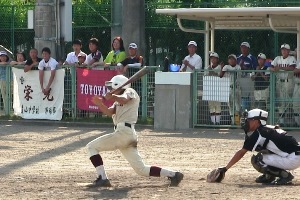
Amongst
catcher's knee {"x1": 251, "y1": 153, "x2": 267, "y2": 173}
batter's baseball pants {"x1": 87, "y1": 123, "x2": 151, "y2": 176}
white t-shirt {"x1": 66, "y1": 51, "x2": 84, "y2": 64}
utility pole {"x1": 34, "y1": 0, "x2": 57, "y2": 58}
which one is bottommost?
catcher's knee {"x1": 251, "y1": 153, "x2": 267, "y2": 173}

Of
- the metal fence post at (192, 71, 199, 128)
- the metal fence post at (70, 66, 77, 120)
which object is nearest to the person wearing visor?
the metal fence post at (192, 71, 199, 128)

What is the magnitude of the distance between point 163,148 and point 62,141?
2300mm

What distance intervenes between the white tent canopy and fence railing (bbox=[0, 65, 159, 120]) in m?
1.85

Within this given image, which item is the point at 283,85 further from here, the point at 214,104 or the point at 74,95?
the point at 74,95

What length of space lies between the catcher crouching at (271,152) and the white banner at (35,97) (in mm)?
9681

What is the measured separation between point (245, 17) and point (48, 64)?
4.74 metres

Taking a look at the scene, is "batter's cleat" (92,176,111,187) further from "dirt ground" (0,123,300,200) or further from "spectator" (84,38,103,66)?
"spectator" (84,38,103,66)

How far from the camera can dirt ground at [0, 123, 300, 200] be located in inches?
450

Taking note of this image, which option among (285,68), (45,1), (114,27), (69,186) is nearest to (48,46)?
(45,1)

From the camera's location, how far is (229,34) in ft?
85.4

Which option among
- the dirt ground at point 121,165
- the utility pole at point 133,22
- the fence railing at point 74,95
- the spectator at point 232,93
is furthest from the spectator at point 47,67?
the spectator at point 232,93

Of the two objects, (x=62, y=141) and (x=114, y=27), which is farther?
(x=114, y=27)

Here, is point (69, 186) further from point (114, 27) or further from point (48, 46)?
point (114, 27)

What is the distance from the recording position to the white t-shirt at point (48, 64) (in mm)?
21344
